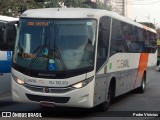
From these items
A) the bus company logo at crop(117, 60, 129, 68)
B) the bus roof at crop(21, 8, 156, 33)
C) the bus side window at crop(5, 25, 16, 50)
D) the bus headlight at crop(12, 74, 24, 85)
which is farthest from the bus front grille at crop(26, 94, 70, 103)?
the bus company logo at crop(117, 60, 129, 68)

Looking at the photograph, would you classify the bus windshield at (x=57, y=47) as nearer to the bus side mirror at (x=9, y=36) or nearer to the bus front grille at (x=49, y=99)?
the bus side mirror at (x=9, y=36)

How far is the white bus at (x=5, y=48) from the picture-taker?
12316 millimetres

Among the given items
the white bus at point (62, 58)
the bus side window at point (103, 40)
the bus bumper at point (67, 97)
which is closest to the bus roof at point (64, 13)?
the white bus at point (62, 58)

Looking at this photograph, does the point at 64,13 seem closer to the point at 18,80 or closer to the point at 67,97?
the point at 18,80

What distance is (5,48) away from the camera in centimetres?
1262

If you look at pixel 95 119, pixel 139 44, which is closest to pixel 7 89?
pixel 95 119

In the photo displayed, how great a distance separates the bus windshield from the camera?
37.4ft

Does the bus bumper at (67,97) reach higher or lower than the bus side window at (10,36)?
lower

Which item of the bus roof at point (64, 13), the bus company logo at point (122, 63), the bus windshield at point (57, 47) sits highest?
the bus roof at point (64, 13)

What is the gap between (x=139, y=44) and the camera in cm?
1867

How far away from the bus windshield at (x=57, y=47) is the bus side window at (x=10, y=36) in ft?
1.64

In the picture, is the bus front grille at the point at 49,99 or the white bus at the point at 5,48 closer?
the bus front grille at the point at 49,99

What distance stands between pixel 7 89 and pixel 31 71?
2782 millimetres

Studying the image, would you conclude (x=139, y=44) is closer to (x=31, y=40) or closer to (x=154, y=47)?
(x=154, y=47)
